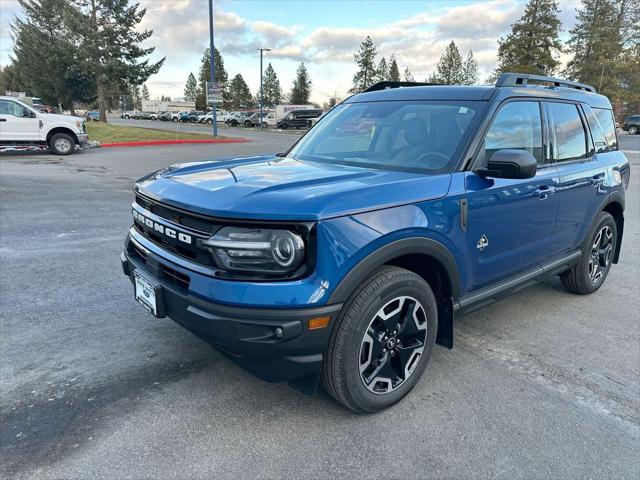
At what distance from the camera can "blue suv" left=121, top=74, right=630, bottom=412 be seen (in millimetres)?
2303

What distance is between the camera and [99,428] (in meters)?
2.58

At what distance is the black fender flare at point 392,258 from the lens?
237cm

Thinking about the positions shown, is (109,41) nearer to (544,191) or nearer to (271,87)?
(544,191)

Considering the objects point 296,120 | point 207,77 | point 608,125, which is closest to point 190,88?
point 207,77

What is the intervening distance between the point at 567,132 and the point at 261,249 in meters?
3.05

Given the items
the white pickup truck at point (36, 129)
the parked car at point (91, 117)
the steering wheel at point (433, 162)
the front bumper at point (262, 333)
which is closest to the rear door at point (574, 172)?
the steering wheel at point (433, 162)

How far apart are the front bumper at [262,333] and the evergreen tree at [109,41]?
33.1 metres

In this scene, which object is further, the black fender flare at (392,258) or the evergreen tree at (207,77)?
the evergreen tree at (207,77)

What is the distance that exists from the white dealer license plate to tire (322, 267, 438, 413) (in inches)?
40.3

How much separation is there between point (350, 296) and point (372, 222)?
0.39 m

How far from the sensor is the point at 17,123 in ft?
49.0

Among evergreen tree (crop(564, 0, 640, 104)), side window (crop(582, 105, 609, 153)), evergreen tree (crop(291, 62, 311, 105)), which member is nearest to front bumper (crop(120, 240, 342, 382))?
side window (crop(582, 105, 609, 153))

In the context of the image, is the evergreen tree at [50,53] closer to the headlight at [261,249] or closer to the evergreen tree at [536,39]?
the headlight at [261,249]

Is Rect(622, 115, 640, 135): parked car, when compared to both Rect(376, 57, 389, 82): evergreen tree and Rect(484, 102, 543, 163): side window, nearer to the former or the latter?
Rect(376, 57, 389, 82): evergreen tree
